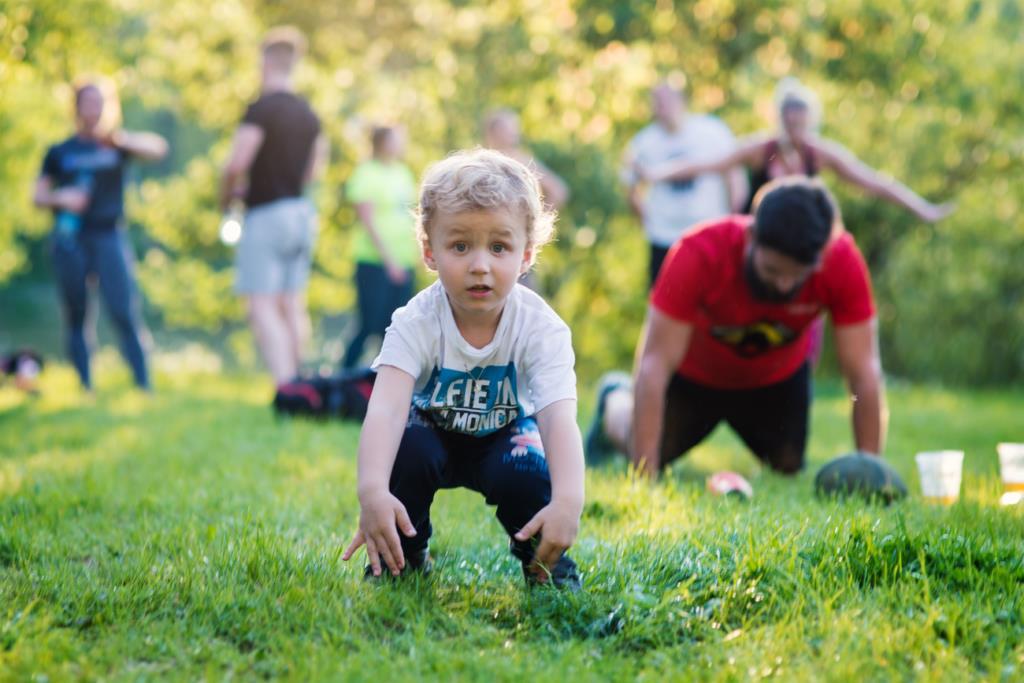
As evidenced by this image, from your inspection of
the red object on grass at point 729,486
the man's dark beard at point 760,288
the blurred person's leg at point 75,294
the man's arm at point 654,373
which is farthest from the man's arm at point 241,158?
the red object on grass at point 729,486

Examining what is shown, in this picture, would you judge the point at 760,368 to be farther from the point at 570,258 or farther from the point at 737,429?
the point at 570,258

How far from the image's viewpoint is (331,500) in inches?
172

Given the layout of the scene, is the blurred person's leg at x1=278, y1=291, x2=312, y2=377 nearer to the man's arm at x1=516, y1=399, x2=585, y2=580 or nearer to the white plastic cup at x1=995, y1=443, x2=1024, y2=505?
the white plastic cup at x1=995, y1=443, x2=1024, y2=505

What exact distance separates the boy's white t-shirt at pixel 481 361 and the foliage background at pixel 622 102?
10.9m

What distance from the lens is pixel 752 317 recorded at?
195 inches

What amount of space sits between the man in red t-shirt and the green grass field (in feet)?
2.30

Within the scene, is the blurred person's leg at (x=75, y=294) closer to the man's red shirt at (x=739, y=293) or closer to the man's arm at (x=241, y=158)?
the man's arm at (x=241, y=158)

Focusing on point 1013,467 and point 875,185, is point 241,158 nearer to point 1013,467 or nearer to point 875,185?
point 875,185

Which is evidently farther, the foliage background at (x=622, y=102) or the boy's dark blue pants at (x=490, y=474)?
the foliage background at (x=622, y=102)

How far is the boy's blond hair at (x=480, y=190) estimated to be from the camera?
9.48 ft

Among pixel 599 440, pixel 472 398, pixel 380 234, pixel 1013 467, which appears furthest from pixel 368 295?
pixel 472 398

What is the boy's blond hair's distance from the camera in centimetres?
289

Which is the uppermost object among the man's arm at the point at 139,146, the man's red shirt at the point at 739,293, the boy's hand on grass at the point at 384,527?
the man's arm at the point at 139,146

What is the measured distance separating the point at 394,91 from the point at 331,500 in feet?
38.4
